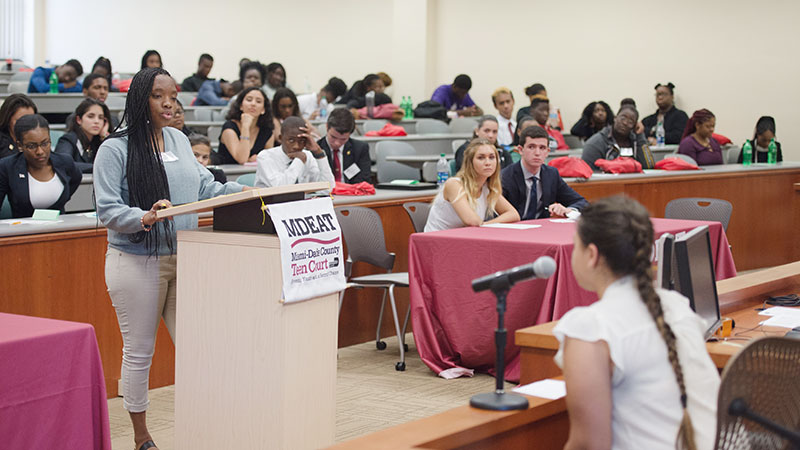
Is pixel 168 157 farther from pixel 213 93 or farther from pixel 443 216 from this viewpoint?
pixel 213 93

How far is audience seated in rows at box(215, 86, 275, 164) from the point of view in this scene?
264 inches

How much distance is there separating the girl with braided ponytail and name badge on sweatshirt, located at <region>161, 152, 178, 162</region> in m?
1.76

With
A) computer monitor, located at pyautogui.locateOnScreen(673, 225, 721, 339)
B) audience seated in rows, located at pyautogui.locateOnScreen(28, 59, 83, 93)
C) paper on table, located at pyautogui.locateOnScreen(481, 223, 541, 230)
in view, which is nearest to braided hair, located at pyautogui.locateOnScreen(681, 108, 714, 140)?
paper on table, located at pyautogui.locateOnScreen(481, 223, 541, 230)

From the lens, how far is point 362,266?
543cm

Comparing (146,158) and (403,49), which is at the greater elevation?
(403,49)

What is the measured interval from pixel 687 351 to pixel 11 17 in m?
18.8

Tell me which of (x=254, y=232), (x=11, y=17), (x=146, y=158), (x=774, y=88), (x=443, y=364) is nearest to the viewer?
(x=254, y=232)

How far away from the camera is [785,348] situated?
1605 mm

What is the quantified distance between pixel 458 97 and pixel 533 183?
6589 mm

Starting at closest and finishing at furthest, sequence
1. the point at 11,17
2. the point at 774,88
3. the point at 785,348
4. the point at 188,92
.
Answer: the point at 785,348, the point at 774,88, the point at 188,92, the point at 11,17

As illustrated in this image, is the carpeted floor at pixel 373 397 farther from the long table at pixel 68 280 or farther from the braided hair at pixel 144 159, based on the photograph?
the braided hair at pixel 144 159

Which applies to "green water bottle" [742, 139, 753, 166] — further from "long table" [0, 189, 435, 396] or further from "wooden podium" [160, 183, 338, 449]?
"wooden podium" [160, 183, 338, 449]

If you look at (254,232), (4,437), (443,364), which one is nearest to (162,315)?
(254,232)

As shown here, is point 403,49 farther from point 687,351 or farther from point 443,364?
point 687,351
